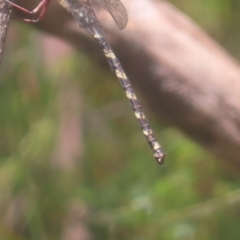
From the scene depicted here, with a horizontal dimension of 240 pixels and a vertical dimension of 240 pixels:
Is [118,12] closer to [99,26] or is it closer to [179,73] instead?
[99,26]

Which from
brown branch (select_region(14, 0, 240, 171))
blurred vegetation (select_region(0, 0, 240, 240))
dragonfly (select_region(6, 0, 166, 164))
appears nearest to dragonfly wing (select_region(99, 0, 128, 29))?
dragonfly (select_region(6, 0, 166, 164))

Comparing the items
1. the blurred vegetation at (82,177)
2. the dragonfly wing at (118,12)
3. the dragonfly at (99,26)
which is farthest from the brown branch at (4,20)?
the blurred vegetation at (82,177)

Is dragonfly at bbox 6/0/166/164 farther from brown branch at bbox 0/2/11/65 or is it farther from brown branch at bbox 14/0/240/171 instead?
brown branch at bbox 0/2/11/65

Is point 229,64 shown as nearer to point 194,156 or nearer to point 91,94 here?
point 194,156

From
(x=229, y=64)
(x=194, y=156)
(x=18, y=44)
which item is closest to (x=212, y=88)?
(x=229, y=64)

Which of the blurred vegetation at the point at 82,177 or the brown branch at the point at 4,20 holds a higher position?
the brown branch at the point at 4,20

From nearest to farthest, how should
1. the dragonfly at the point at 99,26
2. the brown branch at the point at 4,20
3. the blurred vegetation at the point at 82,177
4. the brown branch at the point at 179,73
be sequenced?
the brown branch at the point at 4,20 → the dragonfly at the point at 99,26 → the brown branch at the point at 179,73 → the blurred vegetation at the point at 82,177

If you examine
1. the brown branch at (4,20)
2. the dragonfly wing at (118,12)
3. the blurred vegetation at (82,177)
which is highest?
the brown branch at (4,20)

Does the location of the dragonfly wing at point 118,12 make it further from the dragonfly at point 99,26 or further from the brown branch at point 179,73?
the brown branch at point 179,73
